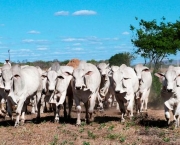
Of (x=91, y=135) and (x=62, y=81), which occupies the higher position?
(x=62, y=81)

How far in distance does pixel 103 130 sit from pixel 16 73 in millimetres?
3173

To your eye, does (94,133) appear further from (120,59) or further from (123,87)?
(120,59)

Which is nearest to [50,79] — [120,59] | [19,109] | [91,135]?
[19,109]

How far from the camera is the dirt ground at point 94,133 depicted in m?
10.5

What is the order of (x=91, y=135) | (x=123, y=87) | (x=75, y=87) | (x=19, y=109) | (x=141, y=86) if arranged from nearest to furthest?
(x=91, y=135) < (x=19, y=109) < (x=75, y=87) < (x=123, y=87) < (x=141, y=86)

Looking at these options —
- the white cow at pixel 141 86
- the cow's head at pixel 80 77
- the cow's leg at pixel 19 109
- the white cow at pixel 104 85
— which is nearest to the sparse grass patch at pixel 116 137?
the cow's head at pixel 80 77

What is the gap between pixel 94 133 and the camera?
11.7 meters

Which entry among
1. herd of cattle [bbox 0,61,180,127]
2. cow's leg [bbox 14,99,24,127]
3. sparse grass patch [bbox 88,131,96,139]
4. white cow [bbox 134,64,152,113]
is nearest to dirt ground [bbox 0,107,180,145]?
sparse grass patch [bbox 88,131,96,139]

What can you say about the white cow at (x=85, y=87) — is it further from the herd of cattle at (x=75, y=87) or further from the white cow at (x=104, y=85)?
the white cow at (x=104, y=85)

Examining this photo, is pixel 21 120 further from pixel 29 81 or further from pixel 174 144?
pixel 174 144

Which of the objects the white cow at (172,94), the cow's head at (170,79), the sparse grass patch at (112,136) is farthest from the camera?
the white cow at (172,94)

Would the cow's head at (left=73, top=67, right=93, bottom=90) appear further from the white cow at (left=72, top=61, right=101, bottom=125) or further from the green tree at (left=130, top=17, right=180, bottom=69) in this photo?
the green tree at (left=130, top=17, right=180, bottom=69)

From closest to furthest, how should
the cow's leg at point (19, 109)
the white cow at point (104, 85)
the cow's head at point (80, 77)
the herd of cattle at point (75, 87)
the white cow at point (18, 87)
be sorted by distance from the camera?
the herd of cattle at point (75, 87), the white cow at point (18, 87), the cow's leg at point (19, 109), the cow's head at point (80, 77), the white cow at point (104, 85)

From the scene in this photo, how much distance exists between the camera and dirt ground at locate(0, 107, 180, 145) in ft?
34.6
